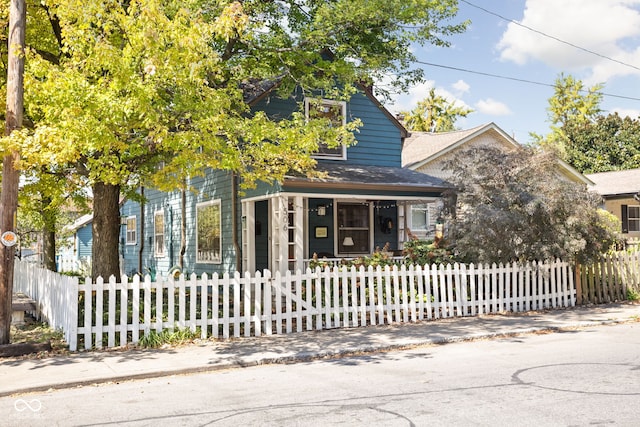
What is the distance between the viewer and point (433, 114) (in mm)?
57594

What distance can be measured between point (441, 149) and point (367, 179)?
9.38m

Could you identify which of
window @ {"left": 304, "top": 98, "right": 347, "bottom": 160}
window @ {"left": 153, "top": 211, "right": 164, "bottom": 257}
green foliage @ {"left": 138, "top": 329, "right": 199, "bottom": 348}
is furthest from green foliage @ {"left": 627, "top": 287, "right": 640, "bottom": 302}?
window @ {"left": 153, "top": 211, "right": 164, "bottom": 257}

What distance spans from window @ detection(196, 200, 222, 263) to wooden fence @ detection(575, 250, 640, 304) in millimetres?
10630

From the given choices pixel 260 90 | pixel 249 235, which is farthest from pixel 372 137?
pixel 249 235

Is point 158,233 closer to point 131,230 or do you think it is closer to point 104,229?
point 131,230

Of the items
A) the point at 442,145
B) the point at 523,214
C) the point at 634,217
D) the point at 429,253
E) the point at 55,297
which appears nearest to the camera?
the point at 55,297

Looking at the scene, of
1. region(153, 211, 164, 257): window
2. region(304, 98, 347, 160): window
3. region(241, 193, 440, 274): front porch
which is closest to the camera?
region(241, 193, 440, 274): front porch

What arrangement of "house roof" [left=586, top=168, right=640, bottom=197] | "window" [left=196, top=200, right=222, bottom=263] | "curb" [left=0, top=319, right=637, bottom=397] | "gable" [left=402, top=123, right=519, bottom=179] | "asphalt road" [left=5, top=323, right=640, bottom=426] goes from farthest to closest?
"house roof" [left=586, top=168, right=640, bottom=197] < "gable" [left=402, top=123, right=519, bottom=179] < "window" [left=196, top=200, right=222, bottom=263] < "curb" [left=0, top=319, right=637, bottom=397] < "asphalt road" [left=5, top=323, right=640, bottom=426]

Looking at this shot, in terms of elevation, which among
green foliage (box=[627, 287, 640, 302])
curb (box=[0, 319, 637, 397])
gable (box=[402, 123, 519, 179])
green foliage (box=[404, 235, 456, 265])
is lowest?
curb (box=[0, 319, 637, 397])

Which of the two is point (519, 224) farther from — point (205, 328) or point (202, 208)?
point (202, 208)

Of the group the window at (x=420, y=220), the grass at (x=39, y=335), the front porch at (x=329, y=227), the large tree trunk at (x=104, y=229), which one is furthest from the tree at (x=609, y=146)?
the grass at (x=39, y=335)

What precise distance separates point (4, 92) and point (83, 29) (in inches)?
115

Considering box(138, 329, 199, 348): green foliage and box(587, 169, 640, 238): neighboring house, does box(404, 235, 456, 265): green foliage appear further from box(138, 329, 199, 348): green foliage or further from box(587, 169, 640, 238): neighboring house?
box(587, 169, 640, 238): neighboring house

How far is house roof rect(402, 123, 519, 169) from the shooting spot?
965 inches
